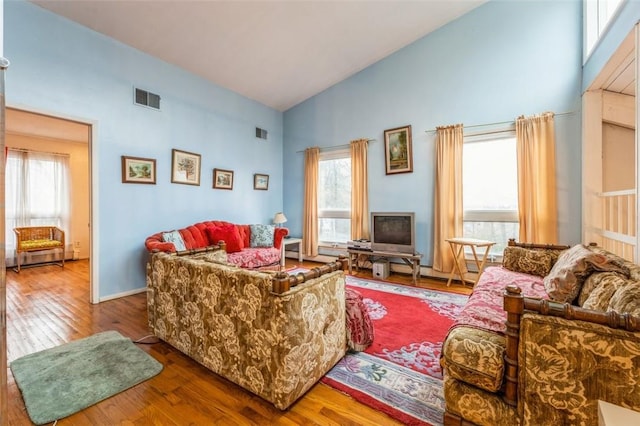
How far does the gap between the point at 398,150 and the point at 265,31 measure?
8.98 ft

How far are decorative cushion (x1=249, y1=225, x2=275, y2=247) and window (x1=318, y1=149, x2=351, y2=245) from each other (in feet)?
3.96

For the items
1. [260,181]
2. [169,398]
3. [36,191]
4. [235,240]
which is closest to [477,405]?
[169,398]

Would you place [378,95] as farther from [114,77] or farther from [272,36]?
[114,77]

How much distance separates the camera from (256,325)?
1612 millimetres

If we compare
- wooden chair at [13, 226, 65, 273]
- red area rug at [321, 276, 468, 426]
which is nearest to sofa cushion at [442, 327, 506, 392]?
red area rug at [321, 276, 468, 426]

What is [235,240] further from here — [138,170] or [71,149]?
[71,149]

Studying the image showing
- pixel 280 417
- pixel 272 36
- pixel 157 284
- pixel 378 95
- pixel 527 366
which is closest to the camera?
pixel 527 366

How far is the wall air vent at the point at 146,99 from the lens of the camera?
150 inches

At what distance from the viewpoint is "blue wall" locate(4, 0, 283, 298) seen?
9.76 ft

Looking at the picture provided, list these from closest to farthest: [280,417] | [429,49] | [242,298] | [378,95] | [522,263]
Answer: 1. [280,417]
2. [242,298]
3. [522,263]
4. [429,49]
5. [378,95]

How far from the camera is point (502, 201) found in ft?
13.1

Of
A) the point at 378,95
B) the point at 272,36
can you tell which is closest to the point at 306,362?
the point at 272,36

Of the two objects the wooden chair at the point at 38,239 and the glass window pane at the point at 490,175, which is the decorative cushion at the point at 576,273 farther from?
the wooden chair at the point at 38,239

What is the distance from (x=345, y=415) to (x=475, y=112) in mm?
4286
